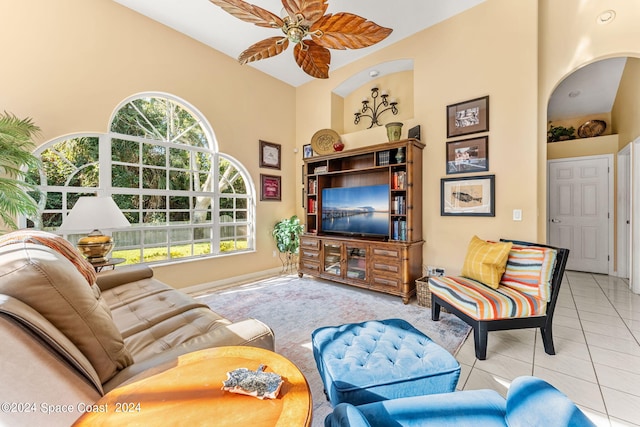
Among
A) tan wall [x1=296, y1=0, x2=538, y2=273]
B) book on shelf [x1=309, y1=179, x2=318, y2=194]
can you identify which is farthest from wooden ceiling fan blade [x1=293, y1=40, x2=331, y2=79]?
book on shelf [x1=309, y1=179, x2=318, y2=194]

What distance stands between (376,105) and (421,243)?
94.6 inches

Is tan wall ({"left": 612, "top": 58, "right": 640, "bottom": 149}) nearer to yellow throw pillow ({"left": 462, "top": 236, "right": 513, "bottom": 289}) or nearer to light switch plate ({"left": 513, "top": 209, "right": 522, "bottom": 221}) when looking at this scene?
light switch plate ({"left": 513, "top": 209, "right": 522, "bottom": 221})

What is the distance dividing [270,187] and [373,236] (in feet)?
6.73

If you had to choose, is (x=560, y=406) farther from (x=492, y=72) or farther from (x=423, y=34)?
(x=423, y=34)

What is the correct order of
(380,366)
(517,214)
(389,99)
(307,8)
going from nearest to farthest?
(380,366)
(307,8)
(517,214)
(389,99)

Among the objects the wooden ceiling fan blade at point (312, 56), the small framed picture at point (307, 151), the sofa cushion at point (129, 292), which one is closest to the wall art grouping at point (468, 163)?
the wooden ceiling fan blade at point (312, 56)

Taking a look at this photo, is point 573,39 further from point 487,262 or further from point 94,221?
point 94,221

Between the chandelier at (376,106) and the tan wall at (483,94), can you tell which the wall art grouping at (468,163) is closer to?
the tan wall at (483,94)

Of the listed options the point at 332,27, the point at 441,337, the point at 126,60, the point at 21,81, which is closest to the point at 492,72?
the point at 332,27

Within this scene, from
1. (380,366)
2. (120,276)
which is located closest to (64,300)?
(380,366)

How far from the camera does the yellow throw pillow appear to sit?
2334 millimetres

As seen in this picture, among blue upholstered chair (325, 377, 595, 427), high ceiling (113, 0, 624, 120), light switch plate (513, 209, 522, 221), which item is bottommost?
blue upholstered chair (325, 377, 595, 427)

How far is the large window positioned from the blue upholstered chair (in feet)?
11.4

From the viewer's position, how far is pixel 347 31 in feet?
6.75
